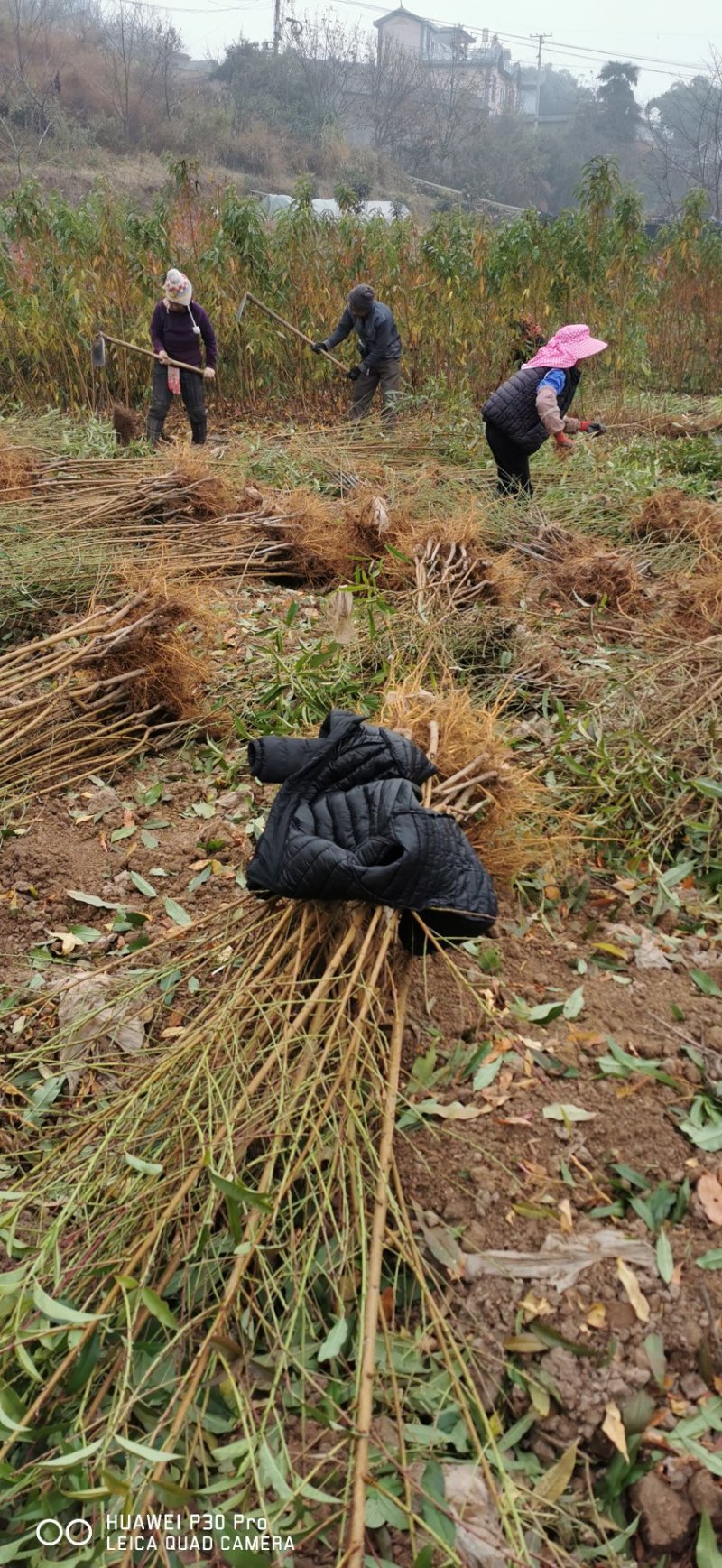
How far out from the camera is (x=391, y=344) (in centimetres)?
772

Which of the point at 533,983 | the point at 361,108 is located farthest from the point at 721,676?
the point at 361,108

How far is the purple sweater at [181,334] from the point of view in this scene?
22.9ft

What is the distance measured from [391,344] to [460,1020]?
7.01 metres

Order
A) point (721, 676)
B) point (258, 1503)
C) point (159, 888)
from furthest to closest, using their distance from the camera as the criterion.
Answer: point (721, 676)
point (159, 888)
point (258, 1503)

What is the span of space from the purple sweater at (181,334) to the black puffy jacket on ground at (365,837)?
236 inches

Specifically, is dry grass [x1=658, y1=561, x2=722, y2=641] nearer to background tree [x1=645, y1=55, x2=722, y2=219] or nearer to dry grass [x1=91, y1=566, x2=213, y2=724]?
dry grass [x1=91, y1=566, x2=213, y2=724]

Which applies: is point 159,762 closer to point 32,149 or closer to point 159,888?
point 159,888

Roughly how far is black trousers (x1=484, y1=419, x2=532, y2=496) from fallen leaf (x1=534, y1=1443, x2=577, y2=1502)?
4560 mm

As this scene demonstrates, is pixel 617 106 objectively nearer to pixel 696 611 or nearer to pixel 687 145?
pixel 687 145

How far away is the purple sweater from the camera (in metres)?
6.98

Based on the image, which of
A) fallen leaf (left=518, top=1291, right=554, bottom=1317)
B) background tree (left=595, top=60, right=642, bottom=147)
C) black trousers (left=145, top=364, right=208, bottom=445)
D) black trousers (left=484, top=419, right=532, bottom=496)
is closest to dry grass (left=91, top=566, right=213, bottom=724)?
fallen leaf (left=518, top=1291, right=554, bottom=1317)

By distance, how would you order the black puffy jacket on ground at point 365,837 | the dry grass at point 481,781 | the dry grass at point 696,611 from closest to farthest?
the black puffy jacket on ground at point 365,837 < the dry grass at point 481,781 < the dry grass at point 696,611

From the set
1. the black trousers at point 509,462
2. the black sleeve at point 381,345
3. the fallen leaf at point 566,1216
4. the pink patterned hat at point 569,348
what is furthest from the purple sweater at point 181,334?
the fallen leaf at point 566,1216

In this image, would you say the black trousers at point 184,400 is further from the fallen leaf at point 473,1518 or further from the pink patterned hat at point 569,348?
the fallen leaf at point 473,1518
